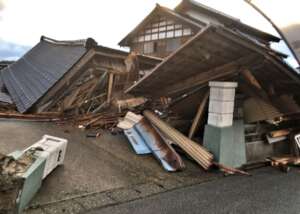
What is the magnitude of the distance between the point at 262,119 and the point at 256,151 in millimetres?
824

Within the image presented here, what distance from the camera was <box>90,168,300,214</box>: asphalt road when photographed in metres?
3.41

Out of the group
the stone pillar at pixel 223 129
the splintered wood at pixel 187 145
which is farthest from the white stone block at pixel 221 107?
the splintered wood at pixel 187 145

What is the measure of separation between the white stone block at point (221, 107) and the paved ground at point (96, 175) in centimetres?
124

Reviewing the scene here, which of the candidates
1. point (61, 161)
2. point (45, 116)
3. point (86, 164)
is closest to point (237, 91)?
point (86, 164)

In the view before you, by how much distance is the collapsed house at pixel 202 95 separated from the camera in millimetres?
4812

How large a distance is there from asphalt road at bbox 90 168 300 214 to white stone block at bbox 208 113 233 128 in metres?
1.09

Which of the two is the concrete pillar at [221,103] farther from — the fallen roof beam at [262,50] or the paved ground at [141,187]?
the paved ground at [141,187]

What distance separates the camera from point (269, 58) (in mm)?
4629

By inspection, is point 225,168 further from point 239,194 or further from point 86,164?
point 86,164

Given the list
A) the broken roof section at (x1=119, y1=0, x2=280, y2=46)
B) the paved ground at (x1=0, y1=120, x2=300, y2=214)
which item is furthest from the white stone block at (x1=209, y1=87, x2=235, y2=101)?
the broken roof section at (x1=119, y1=0, x2=280, y2=46)

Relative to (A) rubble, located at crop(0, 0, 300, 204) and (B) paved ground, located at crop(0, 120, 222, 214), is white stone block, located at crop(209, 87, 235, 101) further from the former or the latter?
(B) paved ground, located at crop(0, 120, 222, 214)

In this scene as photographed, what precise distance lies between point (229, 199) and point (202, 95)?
2.76m

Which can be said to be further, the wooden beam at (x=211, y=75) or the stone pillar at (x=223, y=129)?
the stone pillar at (x=223, y=129)

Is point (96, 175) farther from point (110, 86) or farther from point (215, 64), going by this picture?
point (110, 86)
